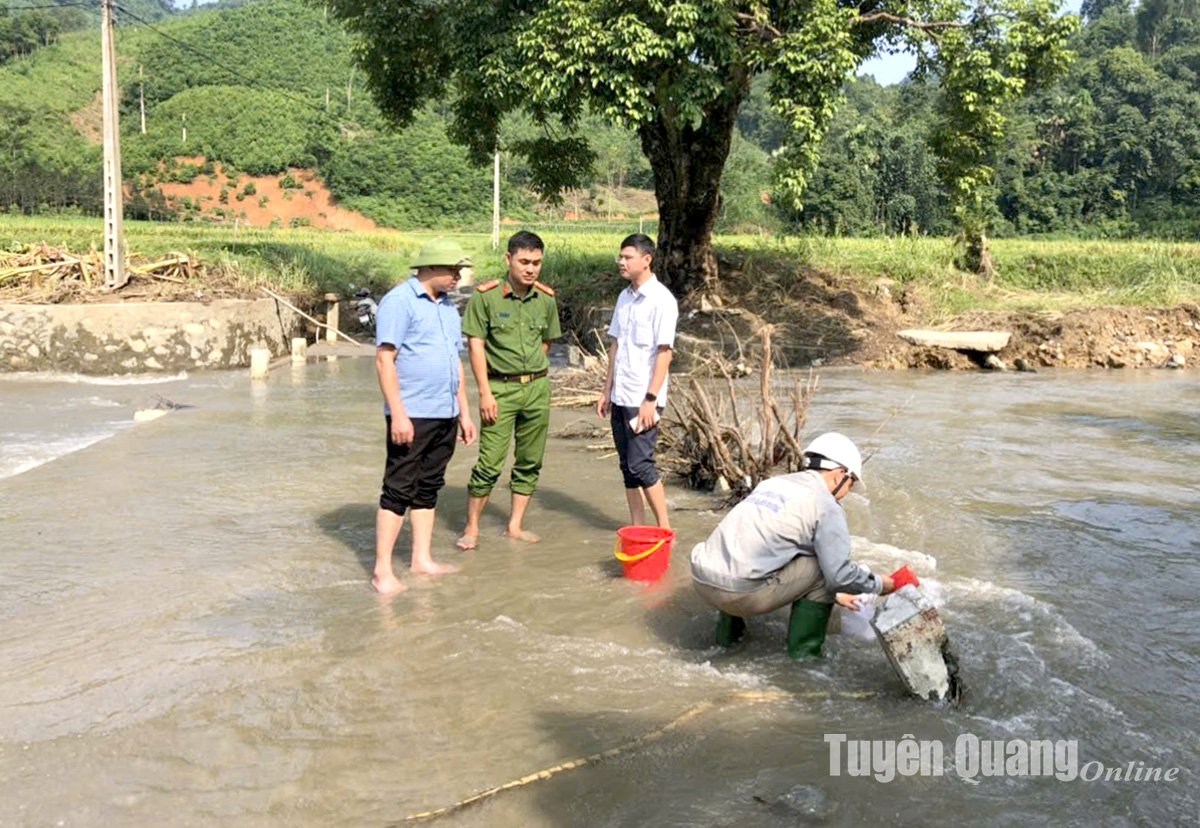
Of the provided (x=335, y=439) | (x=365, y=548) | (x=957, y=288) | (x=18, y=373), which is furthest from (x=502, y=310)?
(x=957, y=288)

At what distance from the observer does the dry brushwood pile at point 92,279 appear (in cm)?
1452

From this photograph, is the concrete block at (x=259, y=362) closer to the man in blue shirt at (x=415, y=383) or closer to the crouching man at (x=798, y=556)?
the man in blue shirt at (x=415, y=383)

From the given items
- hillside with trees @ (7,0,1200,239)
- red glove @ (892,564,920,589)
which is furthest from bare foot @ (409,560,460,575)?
hillside with trees @ (7,0,1200,239)

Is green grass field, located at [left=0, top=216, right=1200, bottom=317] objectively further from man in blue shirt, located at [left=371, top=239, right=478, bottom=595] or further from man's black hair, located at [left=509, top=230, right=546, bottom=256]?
man in blue shirt, located at [left=371, top=239, right=478, bottom=595]

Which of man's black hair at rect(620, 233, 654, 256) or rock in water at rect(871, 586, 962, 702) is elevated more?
man's black hair at rect(620, 233, 654, 256)

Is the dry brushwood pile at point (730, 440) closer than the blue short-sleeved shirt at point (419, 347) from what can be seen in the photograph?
No

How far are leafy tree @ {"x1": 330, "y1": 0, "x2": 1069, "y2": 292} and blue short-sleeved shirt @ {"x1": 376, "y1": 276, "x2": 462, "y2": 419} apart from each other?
801cm

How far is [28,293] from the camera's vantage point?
14523 mm

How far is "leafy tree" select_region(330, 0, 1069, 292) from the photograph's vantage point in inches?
488

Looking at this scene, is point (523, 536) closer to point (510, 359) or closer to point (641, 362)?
point (510, 359)

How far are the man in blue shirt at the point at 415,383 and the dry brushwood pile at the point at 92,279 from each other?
11017mm

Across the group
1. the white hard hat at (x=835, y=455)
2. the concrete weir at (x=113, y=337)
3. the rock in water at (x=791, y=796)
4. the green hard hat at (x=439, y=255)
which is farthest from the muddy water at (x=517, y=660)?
the concrete weir at (x=113, y=337)

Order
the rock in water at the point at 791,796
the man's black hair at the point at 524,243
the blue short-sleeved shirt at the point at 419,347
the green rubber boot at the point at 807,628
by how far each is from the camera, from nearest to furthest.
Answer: the rock in water at the point at 791,796
the green rubber boot at the point at 807,628
the blue short-sleeved shirt at the point at 419,347
the man's black hair at the point at 524,243

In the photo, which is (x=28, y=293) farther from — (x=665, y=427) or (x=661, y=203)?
(x=665, y=427)
